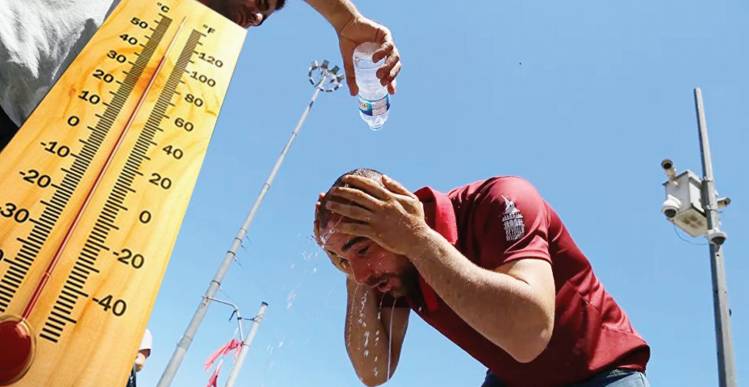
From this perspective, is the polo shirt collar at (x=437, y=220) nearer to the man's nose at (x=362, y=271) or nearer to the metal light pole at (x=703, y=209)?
the man's nose at (x=362, y=271)

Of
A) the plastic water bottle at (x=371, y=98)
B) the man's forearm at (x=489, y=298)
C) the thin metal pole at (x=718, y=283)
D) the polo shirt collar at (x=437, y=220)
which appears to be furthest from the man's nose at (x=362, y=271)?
the thin metal pole at (x=718, y=283)

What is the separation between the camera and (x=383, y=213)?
6.67 feet

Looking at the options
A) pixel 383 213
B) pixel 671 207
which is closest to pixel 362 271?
pixel 383 213

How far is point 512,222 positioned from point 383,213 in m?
0.60

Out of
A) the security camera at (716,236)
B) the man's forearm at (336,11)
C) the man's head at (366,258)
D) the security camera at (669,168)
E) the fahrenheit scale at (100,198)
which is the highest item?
the security camera at (669,168)

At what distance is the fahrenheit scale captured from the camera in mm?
1124

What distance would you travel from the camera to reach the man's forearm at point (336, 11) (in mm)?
2733

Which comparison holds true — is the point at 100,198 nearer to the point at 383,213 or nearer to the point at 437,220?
the point at 383,213

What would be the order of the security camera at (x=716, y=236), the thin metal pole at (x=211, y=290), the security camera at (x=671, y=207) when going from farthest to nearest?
the thin metal pole at (x=211, y=290) < the security camera at (x=671, y=207) < the security camera at (x=716, y=236)

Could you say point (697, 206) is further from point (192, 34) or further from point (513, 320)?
point (192, 34)

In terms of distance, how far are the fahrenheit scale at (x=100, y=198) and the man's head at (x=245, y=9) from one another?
0.51m

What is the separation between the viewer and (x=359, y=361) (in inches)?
119

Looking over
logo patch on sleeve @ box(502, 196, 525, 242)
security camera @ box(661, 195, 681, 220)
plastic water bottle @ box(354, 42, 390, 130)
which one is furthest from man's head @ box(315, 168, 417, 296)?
security camera @ box(661, 195, 681, 220)

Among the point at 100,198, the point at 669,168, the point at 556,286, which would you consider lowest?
the point at 100,198
